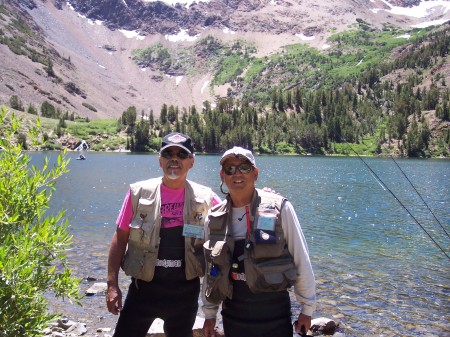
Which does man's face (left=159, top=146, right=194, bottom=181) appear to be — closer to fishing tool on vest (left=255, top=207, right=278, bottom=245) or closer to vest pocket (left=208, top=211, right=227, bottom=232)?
vest pocket (left=208, top=211, right=227, bottom=232)

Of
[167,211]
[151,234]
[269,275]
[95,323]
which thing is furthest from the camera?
[95,323]

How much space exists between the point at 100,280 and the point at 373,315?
9.01 metres

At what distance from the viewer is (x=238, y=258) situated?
16.6 ft

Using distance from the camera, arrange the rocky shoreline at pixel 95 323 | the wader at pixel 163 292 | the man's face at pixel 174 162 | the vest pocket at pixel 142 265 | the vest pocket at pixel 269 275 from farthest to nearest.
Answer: the rocky shoreline at pixel 95 323 < the man's face at pixel 174 162 < the wader at pixel 163 292 < the vest pocket at pixel 142 265 < the vest pocket at pixel 269 275

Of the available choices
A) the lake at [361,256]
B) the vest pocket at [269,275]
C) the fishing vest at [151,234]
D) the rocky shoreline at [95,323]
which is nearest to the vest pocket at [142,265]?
the fishing vest at [151,234]

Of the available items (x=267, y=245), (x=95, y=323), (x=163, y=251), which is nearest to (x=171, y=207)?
(x=163, y=251)

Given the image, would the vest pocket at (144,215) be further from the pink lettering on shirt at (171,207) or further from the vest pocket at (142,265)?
the vest pocket at (142,265)

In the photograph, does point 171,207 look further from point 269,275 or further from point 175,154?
point 269,275

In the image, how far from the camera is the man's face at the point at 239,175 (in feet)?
16.9

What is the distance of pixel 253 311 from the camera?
5.00m

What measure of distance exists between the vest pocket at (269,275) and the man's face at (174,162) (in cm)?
156

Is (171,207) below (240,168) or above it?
below

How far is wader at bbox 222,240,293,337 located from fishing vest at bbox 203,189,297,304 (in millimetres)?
97

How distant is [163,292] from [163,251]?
51 cm
